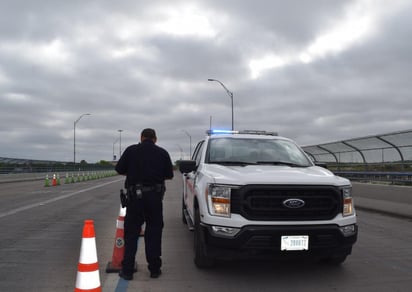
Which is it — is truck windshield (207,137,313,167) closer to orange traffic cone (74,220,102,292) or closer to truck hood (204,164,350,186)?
truck hood (204,164,350,186)

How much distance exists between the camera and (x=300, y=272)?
222 inches

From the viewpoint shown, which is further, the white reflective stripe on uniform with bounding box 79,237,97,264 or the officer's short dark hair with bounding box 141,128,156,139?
the officer's short dark hair with bounding box 141,128,156,139

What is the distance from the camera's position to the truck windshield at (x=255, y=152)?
6367mm

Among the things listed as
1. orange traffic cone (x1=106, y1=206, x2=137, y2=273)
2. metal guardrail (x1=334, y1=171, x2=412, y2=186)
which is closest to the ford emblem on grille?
orange traffic cone (x1=106, y1=206, x2=137, y2=273)

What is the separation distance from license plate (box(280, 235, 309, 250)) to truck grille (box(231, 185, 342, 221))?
0.22 meters

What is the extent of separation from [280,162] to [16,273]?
399 cm

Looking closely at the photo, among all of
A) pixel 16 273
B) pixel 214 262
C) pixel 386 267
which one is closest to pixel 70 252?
pixel 16 273

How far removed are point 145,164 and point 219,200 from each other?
1.07 m

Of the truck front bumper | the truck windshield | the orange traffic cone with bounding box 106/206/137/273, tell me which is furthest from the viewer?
the truck windshield

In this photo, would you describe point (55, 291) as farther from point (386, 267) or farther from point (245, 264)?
point (386, 267)

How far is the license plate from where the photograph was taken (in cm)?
486

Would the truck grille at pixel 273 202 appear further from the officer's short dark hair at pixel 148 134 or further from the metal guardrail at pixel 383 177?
the metal guardrail at pixel 383 177

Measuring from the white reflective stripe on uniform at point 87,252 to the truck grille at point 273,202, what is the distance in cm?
172

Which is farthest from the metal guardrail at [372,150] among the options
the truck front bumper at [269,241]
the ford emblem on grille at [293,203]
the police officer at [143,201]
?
A: the police officer at [143,201]
